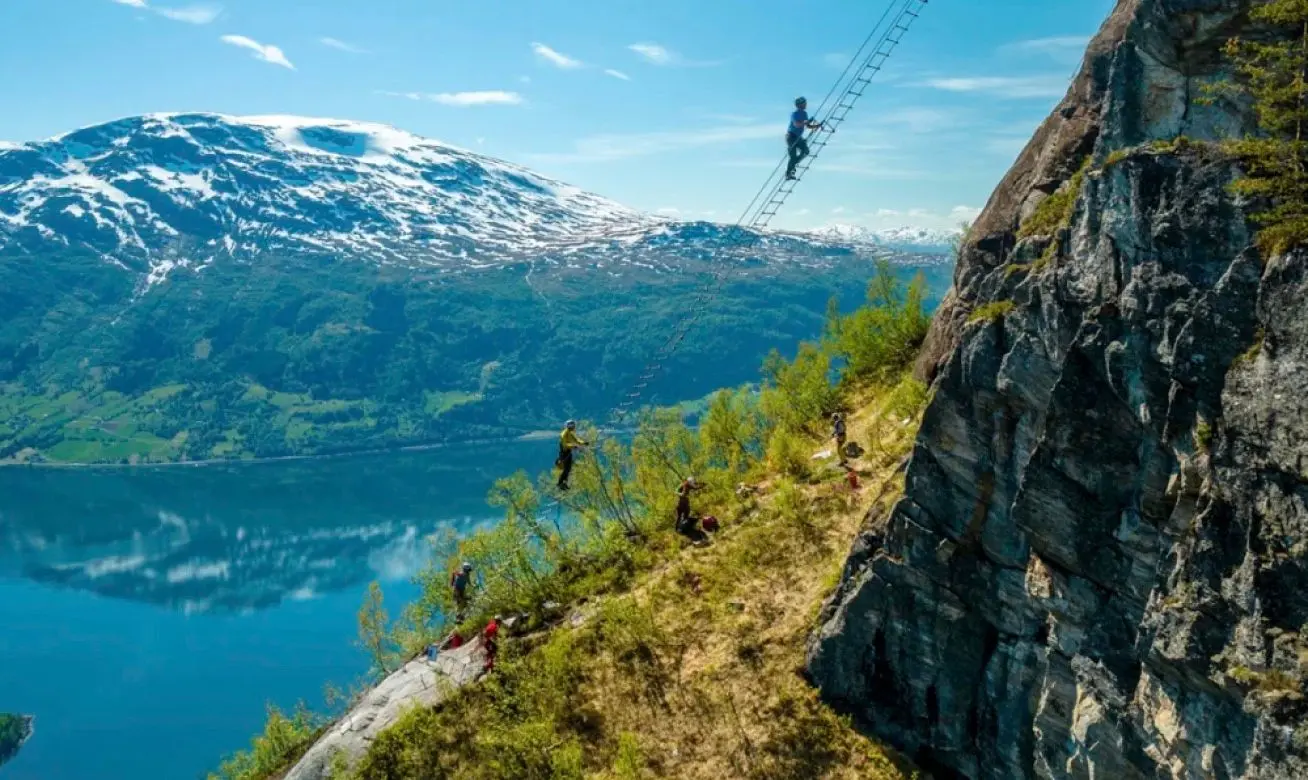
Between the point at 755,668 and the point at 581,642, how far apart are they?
23.9 ft

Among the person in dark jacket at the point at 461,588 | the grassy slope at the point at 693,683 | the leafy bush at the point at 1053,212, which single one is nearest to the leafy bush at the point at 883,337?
the grassy slope at the point at 693,683

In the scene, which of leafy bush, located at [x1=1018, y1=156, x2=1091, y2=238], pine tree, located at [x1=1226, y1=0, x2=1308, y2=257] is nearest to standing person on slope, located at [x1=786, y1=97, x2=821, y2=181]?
leafy bush, located at [x1=1018, y1=156, x2=1091, y2=238]

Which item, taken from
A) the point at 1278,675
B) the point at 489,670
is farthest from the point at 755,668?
the point at 1278,675

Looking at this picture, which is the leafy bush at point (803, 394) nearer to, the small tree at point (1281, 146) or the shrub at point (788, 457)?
the shrub at point (788, 457)

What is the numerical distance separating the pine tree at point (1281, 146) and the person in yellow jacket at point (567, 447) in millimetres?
26459

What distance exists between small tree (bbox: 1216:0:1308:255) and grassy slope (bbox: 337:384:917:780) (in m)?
14.1

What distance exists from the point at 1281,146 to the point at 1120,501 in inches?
329

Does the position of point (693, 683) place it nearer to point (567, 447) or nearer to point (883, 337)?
point (567, 447)

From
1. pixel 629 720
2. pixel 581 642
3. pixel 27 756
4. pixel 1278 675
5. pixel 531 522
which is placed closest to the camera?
pixel 1278 675

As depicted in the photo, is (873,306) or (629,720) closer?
(629,720)

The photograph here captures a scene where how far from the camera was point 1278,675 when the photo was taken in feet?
52.7

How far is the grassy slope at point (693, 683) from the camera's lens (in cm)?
2733

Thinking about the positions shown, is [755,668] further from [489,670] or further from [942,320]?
[942,320]

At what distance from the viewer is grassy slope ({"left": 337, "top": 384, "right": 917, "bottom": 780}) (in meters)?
27.3
